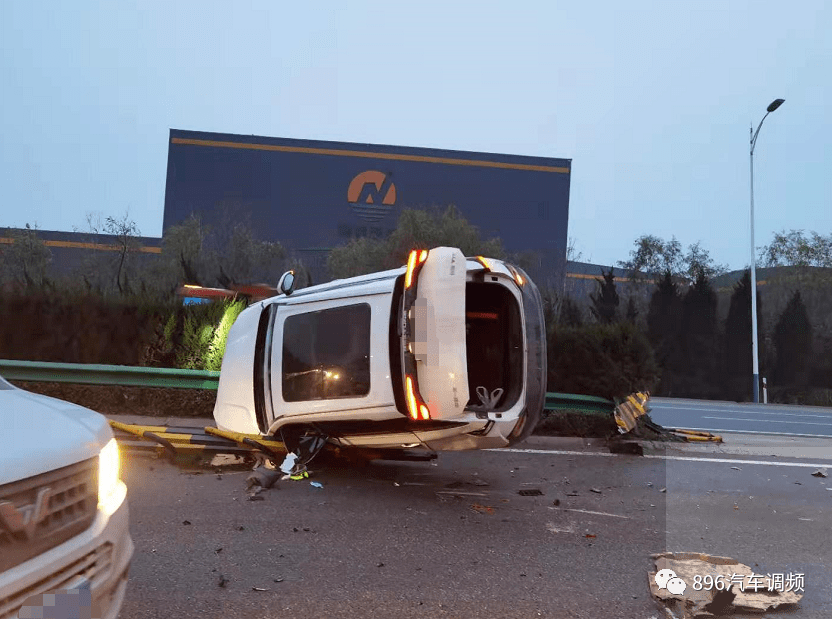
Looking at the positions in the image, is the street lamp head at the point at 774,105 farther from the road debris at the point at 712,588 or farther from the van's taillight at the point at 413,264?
the road debris at the point at 712,588

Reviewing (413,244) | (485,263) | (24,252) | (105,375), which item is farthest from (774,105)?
(24,252)

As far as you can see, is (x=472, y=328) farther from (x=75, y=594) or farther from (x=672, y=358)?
(x=672, y=358)

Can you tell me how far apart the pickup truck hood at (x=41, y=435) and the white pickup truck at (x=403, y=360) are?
2.87 metres

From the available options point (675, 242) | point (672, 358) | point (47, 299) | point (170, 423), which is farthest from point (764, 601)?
point (675, 242)

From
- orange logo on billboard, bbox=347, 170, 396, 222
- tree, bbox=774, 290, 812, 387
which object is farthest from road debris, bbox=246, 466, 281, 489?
tree, bbox=774, 290, 812, 387

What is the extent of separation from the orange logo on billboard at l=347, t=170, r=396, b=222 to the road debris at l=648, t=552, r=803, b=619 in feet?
102

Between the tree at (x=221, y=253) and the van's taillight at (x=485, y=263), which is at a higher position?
the tree at (x=221, y=253)

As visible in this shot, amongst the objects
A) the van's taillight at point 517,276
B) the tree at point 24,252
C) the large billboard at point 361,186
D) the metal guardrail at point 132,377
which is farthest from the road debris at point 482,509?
the large billboard at point 361,186

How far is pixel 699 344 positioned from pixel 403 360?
30.8 metres

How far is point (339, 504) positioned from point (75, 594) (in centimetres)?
350

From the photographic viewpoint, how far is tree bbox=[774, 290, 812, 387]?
32.0 m

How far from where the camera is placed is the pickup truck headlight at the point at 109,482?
8.54 feet

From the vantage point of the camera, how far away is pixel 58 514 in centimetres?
229

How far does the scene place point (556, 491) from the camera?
6.39m
